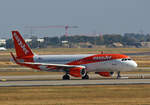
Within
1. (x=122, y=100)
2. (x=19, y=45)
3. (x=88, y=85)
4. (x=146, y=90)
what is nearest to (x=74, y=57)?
(x=19, y=45)

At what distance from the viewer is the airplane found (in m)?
68.2

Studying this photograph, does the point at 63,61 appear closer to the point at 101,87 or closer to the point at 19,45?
the point at 19,45

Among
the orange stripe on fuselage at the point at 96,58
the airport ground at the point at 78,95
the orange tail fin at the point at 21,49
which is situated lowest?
the airport ground at the point at 78,95

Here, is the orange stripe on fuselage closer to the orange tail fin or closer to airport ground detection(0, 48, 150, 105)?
the orange tail fin

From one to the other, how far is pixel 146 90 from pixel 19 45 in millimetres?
28400

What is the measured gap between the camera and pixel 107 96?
45844 mm

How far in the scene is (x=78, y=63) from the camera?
6975 cm

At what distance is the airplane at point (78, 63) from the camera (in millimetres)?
68188

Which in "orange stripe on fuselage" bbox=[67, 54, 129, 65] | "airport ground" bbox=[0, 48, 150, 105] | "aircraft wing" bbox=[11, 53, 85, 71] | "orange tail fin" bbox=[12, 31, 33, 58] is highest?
"orange tail fin" bbox=[12, 31, 33, 58]

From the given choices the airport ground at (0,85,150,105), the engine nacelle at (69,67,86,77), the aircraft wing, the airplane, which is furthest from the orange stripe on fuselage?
the airport ground at (0,85,150,105)

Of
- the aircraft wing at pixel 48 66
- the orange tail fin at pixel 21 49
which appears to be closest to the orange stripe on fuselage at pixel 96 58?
the aircraft wing at pixel 48 66

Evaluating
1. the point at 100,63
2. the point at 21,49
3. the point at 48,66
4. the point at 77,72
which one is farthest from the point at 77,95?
the point at 21,49

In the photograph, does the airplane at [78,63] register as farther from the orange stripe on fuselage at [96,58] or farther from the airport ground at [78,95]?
the airport ground at [78,95]

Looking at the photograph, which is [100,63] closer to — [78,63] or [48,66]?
[78,63]
